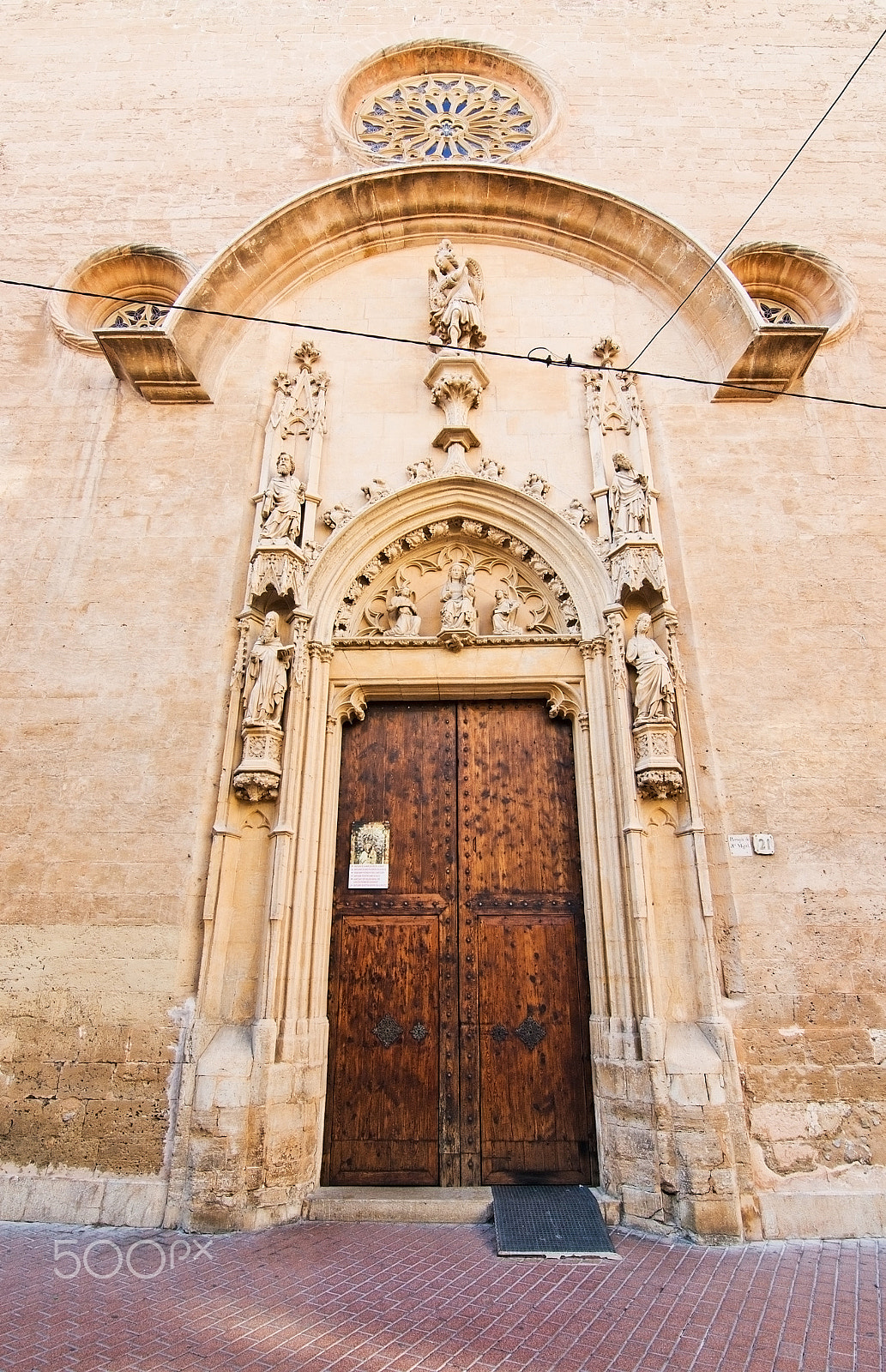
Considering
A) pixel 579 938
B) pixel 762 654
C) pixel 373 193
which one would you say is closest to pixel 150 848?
pixel 579 938

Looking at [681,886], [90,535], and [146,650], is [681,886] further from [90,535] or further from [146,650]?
[90,535]

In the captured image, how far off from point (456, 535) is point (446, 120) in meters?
6.14

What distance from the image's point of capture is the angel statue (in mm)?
7340

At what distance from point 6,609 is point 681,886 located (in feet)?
18.9

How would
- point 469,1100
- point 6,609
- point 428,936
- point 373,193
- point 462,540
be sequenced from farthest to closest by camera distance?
point 373,193, point 462,540, point 6,609, point 428,936, point 469,1100

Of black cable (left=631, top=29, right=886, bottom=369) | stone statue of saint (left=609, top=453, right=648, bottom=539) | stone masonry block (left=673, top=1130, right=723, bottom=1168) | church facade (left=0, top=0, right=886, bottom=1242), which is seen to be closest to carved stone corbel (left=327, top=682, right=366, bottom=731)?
church facade (left=0, top=0, right=886, bottom=1242)

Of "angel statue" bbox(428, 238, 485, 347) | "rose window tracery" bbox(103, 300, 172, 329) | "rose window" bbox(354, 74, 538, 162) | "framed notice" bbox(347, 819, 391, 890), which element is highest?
"rose window" bbox(354, 74, 538, 162)

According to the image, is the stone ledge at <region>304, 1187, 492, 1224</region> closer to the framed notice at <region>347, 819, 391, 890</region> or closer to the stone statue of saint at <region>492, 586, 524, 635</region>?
the framed notice at <region>347, 819, 391, 890</region>

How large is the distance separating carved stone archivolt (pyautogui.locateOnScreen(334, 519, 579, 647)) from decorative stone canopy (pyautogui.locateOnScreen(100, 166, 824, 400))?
2.46 meters

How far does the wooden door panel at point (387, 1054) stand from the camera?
5.39 meters

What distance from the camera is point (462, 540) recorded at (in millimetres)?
7086

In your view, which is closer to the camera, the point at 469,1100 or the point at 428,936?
the point at 469,1100

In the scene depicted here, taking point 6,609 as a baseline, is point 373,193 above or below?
above

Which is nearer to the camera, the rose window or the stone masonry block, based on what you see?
the stone masonry block
